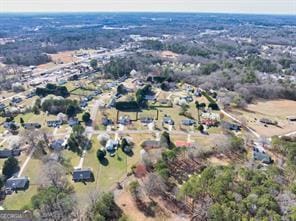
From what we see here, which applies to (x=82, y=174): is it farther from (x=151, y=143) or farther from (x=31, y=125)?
(x=31, y=125)

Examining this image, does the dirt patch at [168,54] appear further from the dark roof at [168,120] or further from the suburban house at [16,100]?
the dark roof at [168,120]

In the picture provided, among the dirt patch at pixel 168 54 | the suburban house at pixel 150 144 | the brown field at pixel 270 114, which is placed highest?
the suburban house at pixel 150 144

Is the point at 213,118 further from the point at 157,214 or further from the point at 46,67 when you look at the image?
the point at 46,67

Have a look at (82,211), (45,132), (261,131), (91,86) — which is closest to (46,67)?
(91,86)

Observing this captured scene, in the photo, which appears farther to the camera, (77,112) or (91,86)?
(91,86)

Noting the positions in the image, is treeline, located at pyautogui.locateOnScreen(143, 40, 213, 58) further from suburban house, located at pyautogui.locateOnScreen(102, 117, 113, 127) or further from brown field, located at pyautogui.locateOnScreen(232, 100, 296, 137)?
suburban house, located at pyautogui.locateOnScreen(102, 117, 113, 127)

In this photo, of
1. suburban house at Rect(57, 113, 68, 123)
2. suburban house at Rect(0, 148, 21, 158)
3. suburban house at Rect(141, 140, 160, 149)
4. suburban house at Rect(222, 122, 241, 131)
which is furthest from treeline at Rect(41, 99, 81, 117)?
suburban house at Rect(222, 122, 241, 131)

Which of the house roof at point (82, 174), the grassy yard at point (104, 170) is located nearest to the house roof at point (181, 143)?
the grassy yard at point (104, 170)
